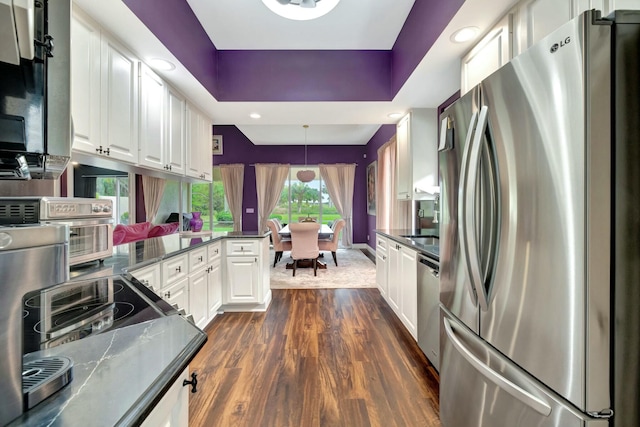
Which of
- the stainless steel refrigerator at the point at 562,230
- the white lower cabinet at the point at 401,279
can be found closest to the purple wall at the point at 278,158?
the white lower cabinet at the point at 401,279

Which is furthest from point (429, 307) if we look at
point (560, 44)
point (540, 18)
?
point (540, 18)

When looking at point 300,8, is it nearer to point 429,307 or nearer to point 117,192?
point 117,192

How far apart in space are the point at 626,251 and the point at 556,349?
0.32 metres

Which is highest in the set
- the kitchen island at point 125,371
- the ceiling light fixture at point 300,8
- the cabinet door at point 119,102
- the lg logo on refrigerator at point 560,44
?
the ceiling light fixture at point 300,8

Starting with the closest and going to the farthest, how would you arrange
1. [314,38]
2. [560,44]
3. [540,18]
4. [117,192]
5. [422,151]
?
[560,44]
[540,18]
[117,192]
[314,38]
[422,151]

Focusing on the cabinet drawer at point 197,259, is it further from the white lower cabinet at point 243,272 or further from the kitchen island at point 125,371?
the kitchen island at point 125,371

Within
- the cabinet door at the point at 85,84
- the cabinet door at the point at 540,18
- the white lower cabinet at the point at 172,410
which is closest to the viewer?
the white lower cabinet at the point at 172,410

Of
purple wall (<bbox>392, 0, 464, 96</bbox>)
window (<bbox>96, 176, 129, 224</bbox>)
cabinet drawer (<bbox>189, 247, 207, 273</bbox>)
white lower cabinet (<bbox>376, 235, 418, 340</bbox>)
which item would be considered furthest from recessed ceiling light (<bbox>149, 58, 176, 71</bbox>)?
white lower cabinet (<bbox>376, 235, 418, 340</bbox>)

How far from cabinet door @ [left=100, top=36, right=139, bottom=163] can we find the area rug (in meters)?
2.74

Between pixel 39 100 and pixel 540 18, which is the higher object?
pixel 540 18

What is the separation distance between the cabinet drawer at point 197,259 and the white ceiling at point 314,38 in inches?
60.9

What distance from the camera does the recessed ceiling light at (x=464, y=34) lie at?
1823 mm

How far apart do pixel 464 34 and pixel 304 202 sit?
613 centimetres

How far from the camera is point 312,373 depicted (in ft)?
6.63
